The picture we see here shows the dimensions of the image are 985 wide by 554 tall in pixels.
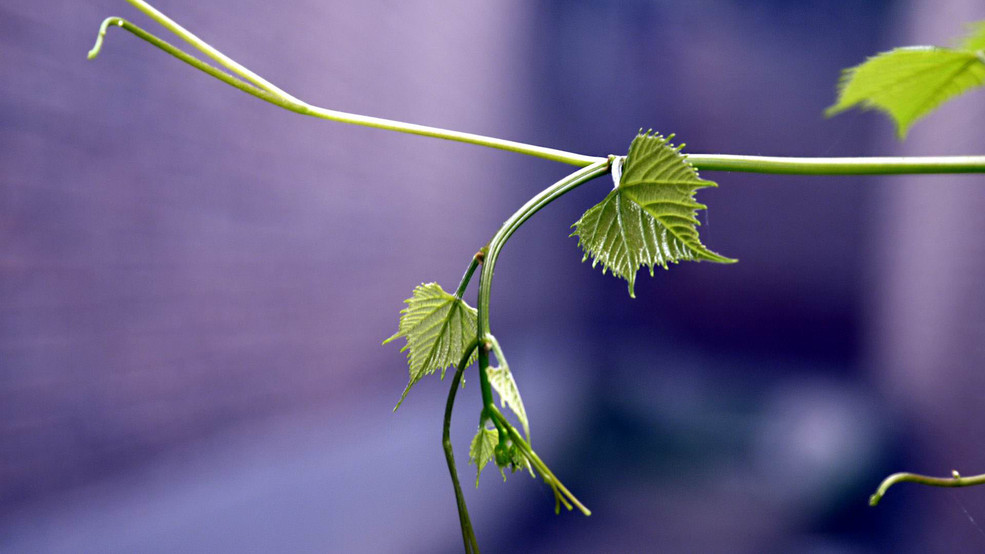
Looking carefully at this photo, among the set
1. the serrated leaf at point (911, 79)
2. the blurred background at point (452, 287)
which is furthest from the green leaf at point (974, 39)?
the blurred background at point (452, 287)

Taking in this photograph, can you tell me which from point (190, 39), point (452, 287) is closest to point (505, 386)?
point (190, 39)

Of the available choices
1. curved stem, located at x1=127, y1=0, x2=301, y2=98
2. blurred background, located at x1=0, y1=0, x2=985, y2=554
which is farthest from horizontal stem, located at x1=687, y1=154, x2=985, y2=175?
blurred background, located at x1=0, y1=0, x2=985, y2=554

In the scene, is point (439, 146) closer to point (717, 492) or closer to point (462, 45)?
point (462, 45)

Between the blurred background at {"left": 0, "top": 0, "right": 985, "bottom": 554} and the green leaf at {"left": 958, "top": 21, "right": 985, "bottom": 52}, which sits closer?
the green leaf at {"left": 958, "top": 21, "right": 985, "bottom": 52}

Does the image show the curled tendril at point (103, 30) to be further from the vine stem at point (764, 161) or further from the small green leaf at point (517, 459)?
the small green leaf at point (517, 459)

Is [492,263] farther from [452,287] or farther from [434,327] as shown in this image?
[452,287]

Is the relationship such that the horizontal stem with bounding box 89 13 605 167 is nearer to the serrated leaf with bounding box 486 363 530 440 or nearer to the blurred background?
the serrated leaf with bounding box 486 363 530 440

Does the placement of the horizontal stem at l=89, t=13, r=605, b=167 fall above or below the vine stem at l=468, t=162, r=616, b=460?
above
